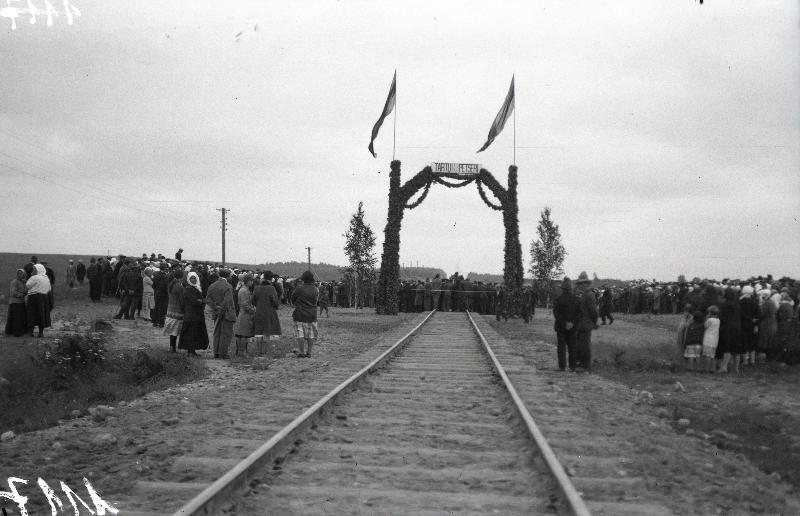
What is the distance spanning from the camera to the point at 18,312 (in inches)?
612

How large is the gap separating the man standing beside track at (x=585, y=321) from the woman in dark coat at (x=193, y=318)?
7.07 meters

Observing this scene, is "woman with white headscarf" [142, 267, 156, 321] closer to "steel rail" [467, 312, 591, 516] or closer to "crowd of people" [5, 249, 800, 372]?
"crowd of people" [5, 249, 800, 372]

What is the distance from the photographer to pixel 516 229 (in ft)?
93.8

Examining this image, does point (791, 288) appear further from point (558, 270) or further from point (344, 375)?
point (558, 270)

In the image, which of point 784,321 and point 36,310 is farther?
point 36,310

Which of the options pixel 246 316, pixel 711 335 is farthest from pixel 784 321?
pixel 246 316

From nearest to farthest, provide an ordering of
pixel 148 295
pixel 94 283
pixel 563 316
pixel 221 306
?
pixel 563 316, pixel 221 306, pixel 148 295, pixel 94 283

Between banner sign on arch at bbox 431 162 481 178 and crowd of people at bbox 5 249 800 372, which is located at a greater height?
banner sign on arch at bbox 431 162 481 178

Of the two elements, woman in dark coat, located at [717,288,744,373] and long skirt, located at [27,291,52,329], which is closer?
woman in dark coat, located at [717,288,744,373]

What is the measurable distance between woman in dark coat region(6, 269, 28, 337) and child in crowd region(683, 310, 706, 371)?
13689 millimetres

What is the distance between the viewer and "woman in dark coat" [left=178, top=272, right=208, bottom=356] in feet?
44.4

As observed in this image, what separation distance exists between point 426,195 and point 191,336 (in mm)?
16747

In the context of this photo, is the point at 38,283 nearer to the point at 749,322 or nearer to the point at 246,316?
the point at 246,316

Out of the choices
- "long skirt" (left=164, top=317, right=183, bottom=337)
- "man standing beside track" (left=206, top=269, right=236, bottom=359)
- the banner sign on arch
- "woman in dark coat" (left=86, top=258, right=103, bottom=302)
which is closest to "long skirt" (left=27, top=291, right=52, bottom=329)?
"long skirt" (left=164, top=317, right=183, bottom=337)
